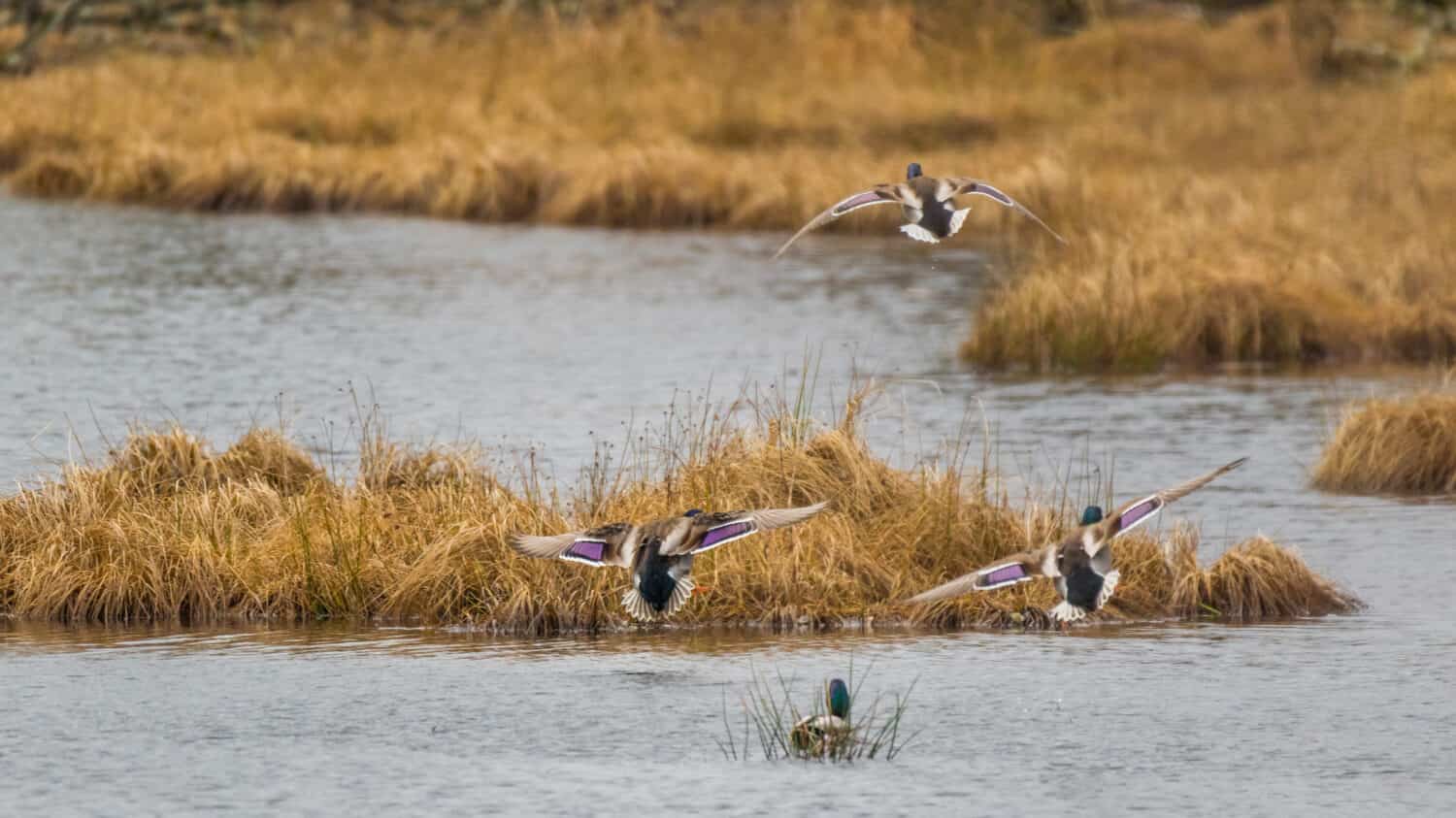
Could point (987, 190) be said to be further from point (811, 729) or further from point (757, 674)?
point (811, 729)

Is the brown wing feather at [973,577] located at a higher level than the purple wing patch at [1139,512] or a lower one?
lower

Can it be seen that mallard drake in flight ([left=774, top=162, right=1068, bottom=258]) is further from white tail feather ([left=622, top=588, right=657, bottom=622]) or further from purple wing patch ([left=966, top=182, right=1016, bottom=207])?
white tail feather ([left=622, top=588, right=657, bottom=622])

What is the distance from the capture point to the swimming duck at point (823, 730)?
38.0ft

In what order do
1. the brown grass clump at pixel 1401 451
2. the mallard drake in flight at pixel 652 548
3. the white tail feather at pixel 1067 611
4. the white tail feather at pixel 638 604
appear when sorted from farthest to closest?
the brown grass clump at pixel 1401 451 → the white tail feather at pixel 638 604 → the mallard drake in flight at pixel 652 548 → the white tail feather at pixel 1067 611

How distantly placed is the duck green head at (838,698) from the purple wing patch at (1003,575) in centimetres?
72

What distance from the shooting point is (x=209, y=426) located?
70.8 feet

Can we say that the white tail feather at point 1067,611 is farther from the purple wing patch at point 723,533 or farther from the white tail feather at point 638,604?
the white tail feather at point 638,604

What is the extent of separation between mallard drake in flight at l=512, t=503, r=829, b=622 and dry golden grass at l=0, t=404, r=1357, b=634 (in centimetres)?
185

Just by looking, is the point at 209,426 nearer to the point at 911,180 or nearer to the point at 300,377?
the point at 300,377

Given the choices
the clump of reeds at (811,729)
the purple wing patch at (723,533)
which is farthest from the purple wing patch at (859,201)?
the clump of reeds at (811,729)

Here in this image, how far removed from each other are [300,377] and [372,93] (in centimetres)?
1990

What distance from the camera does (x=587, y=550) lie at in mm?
12602

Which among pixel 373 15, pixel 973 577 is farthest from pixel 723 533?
pixel 373 15

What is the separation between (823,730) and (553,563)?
127 inches
